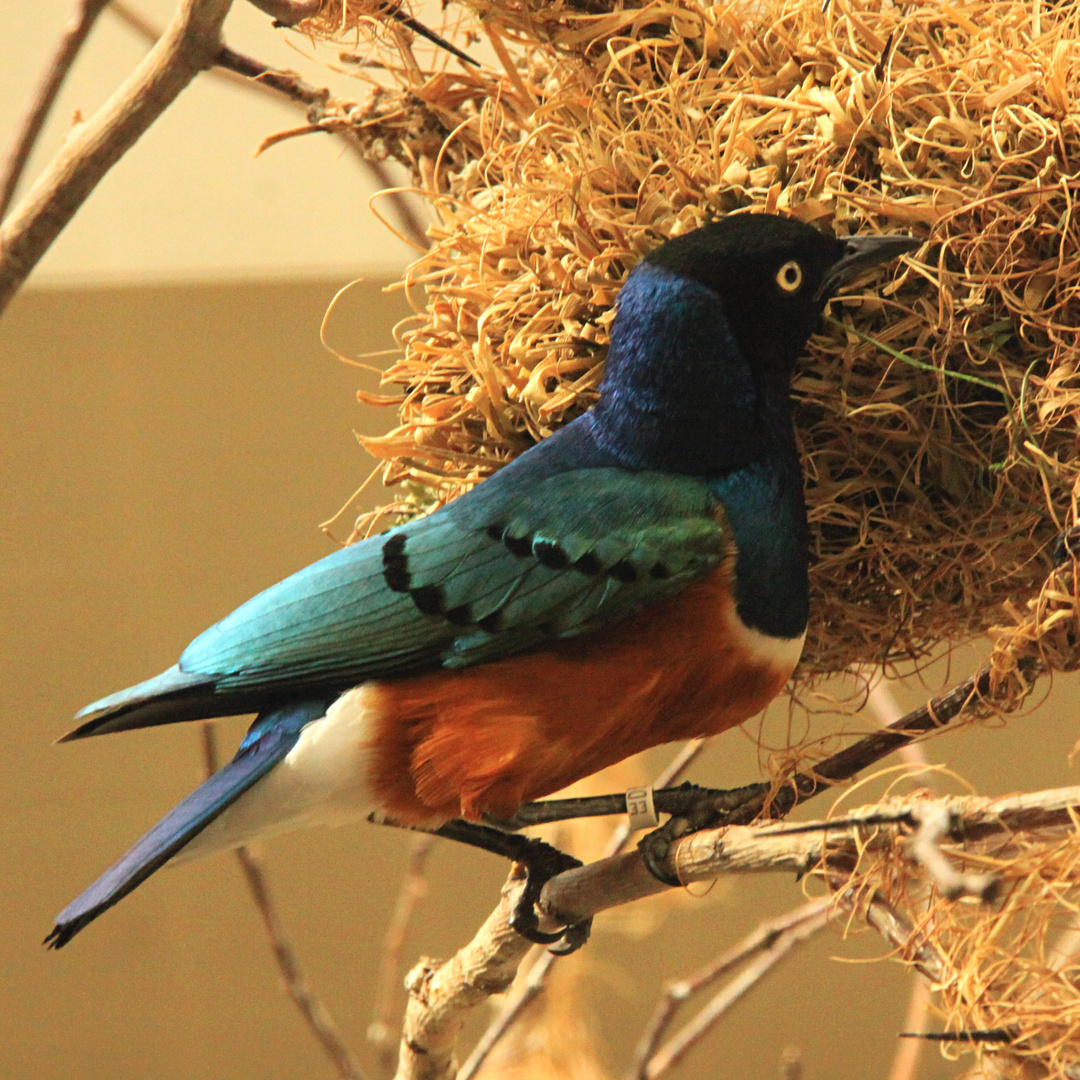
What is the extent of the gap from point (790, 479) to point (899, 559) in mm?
123

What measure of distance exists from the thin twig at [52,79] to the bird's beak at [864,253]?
2.34ft

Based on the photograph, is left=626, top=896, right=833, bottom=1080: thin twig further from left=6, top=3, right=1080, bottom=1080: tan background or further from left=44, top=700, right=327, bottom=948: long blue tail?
left=6, top=3, right=1080, bottom=1080: tan background

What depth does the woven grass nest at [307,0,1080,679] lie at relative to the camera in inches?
32.9

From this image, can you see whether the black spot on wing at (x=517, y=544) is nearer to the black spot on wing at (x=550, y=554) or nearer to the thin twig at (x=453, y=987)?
the black spot on wing at (x=550, y=554)

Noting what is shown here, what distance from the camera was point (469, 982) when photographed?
1043 millimetres

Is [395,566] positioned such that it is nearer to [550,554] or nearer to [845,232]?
[550,554]

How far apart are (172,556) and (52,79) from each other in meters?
1.35

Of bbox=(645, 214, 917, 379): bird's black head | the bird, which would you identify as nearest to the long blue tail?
the bird

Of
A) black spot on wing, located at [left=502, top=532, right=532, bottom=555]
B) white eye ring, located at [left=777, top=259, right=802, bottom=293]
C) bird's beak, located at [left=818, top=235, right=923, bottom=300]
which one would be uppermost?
white eye ring, located at [left=777, top=259, right=802, bottom=293]

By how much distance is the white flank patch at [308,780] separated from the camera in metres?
0.85

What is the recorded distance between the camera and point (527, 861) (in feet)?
3.31

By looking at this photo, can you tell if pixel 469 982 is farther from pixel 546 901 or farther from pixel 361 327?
pixel 361 327

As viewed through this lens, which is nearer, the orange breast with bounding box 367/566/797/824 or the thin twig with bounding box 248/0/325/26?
the orange breast with bounding box 367/566/797/824

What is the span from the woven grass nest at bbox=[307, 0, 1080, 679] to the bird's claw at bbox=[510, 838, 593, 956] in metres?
0.27
